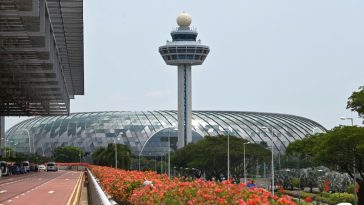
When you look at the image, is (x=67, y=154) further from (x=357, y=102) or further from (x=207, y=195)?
(x=207, y=195)

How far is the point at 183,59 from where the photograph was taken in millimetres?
171250

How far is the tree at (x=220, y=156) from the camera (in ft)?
350

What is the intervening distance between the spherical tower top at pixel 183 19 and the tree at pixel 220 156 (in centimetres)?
6344

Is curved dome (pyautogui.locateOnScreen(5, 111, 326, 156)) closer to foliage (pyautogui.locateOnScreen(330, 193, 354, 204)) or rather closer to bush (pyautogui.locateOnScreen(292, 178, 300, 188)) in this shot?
bush (pyautogui.locateOnScreen(292, 178, 300, 188))

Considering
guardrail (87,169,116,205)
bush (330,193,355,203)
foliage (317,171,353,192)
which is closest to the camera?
guardrail (87,169,116,205)

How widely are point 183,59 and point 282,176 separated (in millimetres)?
Answer: 67931

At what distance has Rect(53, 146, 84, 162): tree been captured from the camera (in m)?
184

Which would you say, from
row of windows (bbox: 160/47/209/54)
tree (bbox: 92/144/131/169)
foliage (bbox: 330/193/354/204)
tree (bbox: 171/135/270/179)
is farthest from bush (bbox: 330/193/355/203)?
row of windows (bbox: 160/47/209/54)

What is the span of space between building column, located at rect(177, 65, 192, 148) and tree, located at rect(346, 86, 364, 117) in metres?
106

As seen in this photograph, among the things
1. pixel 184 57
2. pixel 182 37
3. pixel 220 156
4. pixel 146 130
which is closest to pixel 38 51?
pixel 220 156

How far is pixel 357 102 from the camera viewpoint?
62.4m

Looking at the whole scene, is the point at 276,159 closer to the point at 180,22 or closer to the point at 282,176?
the point at 282,176

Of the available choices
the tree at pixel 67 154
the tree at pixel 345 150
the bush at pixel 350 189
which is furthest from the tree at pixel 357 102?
the tree at pixel 67 154

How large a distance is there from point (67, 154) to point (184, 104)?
32.3 m
